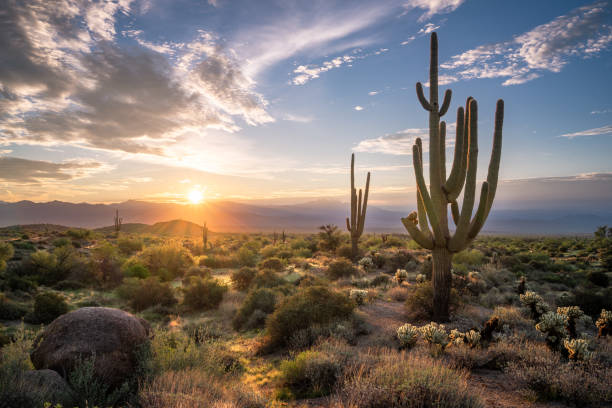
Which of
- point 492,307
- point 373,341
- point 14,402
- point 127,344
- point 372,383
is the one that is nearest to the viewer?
point 14,402

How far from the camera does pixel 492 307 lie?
38.1 ft

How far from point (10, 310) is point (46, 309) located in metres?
1.24

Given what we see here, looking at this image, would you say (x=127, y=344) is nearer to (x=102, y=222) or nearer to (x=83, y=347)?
(x=83, y=347)

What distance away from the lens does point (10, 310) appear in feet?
32.4

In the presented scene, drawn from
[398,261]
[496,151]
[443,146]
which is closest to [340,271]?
[398,261]

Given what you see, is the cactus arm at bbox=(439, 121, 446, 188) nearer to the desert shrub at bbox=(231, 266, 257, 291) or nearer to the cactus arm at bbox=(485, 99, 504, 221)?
the cactus arm at bbox=(485, 99, 504, 221)

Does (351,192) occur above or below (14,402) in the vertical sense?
above

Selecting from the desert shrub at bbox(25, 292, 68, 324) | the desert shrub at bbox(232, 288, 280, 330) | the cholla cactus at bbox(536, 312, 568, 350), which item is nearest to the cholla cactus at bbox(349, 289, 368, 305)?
the desert shrub at bbox(232, 288, 280, 330)

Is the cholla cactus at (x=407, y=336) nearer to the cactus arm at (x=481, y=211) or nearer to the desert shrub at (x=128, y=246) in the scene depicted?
the cactus arm at (x=481, y=211)

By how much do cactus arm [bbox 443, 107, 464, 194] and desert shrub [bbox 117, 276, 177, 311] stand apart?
11.4 meters

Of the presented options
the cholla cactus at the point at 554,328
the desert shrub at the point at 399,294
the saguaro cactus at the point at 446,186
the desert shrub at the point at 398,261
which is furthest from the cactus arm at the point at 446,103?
the desert shrub at the point at 398,261

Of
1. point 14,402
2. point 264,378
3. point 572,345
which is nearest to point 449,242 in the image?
point 572,345

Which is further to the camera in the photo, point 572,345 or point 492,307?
point 492,307

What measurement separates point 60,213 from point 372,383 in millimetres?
Answer: 243051
